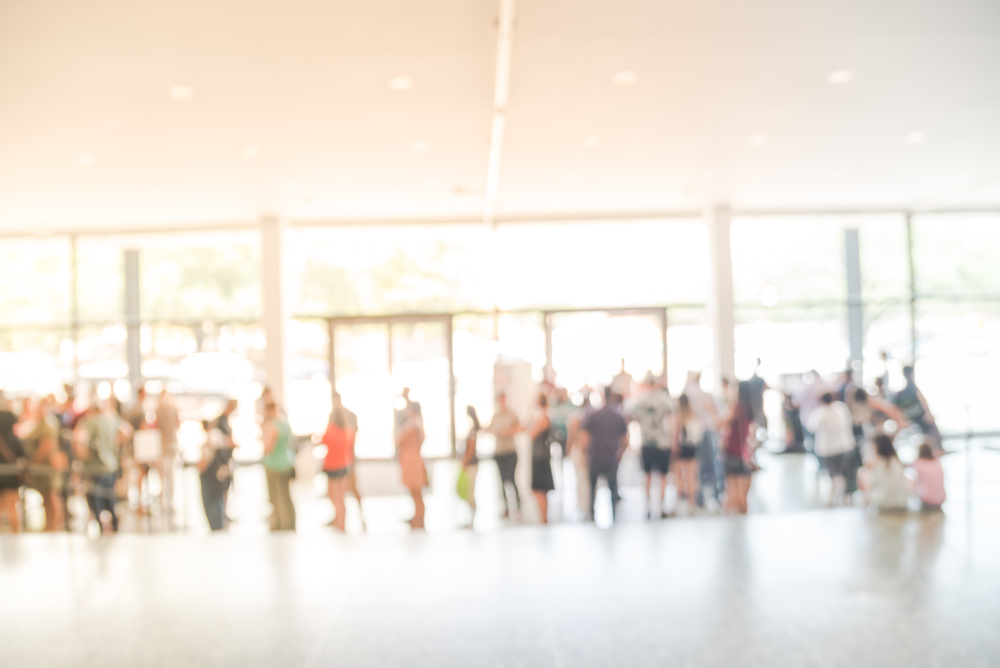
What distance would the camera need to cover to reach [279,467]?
25.2 ft

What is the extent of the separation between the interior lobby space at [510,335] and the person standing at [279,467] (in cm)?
3

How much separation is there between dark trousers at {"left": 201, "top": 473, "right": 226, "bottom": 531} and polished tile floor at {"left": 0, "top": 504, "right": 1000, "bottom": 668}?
0.78 metres

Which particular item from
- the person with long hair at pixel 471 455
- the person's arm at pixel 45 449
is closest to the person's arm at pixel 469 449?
the person with long hair at pixel 471 455

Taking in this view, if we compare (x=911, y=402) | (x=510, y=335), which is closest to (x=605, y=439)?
(x=911, y=402)

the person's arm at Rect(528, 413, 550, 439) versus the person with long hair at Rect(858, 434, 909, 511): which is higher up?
the person's arm at Rect(528, 413, 550, 439)

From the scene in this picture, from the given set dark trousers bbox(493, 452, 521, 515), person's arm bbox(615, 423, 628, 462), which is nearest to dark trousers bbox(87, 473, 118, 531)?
dark trousers bbox(493, 452, 521, 515)

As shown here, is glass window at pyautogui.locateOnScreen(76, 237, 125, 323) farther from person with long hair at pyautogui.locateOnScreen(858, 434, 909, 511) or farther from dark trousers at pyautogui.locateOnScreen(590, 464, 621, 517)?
person with long hair at pyautogui.locateOnScreen(858, 434, 909, 511)

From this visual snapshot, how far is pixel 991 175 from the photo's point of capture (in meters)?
12.3

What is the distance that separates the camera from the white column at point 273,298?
14.0m

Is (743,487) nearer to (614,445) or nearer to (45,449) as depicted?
(614,445)

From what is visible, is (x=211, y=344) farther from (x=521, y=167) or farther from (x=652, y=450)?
(x=652, y=450)

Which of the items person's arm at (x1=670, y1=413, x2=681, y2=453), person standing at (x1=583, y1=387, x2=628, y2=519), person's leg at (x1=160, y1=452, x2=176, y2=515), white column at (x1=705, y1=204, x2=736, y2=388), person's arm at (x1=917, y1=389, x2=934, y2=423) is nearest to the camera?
person standing at (x1=583, y1=387, x2=628, y2=519)

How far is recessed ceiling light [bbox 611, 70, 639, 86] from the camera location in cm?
671

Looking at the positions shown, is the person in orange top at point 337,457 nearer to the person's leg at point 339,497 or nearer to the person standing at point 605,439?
the person's leg at point 339,497
